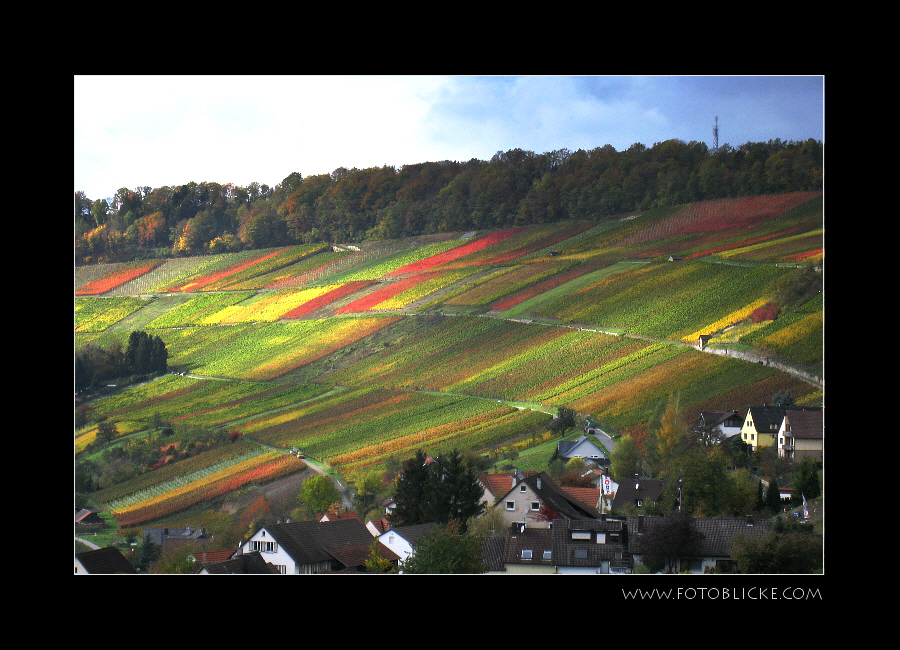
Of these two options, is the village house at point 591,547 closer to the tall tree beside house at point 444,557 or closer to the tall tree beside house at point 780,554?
the tall tree beside house at point 444,557

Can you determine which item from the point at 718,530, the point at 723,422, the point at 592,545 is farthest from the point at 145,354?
the point at 718,530

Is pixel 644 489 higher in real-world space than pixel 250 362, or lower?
lower

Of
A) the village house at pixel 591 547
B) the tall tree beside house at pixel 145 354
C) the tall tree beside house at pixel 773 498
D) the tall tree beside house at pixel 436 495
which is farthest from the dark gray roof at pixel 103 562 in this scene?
the tall tree beside house at pixel 773 498

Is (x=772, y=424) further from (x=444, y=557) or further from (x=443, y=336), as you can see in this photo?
(x=443, y=336)

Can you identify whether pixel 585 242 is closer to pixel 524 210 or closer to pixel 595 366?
pixel 524 210

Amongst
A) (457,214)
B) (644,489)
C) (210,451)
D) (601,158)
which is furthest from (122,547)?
(601,158)

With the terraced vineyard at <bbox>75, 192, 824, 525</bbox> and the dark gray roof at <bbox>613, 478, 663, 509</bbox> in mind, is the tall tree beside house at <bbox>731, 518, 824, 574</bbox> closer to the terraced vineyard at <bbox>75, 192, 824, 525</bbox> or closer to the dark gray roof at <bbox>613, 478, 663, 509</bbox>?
the dark gray roof at <bbox>613, 478, 663, 509</bbox>
